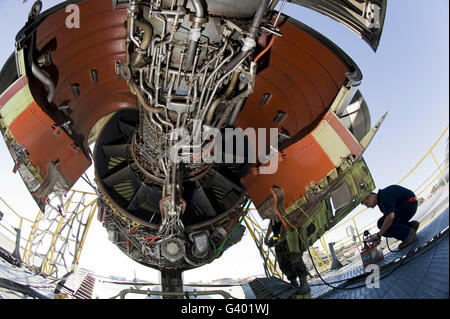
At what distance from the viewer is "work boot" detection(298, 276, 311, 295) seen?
3986mm

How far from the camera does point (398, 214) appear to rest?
3.51 metres

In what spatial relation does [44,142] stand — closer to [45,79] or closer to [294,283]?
[45,79]

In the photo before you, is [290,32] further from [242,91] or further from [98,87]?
[98,87]

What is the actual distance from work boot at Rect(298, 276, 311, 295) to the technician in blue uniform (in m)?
0.93

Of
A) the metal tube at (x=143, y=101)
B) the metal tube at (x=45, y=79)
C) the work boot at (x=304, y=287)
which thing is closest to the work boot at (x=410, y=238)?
the work boot at (x=304, y=287)

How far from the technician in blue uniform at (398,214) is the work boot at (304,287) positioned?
0.93m

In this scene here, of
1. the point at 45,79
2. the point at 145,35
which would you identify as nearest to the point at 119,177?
the point at 45,79

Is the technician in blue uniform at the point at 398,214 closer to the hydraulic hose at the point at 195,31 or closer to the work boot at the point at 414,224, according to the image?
the work boot at the point at 414,224

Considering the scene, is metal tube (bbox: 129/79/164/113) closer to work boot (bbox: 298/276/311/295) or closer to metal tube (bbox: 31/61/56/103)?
metal tube (bbox: 31/61/56/103)

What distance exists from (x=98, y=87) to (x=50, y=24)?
4.52ft

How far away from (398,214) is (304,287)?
50.9 inches
